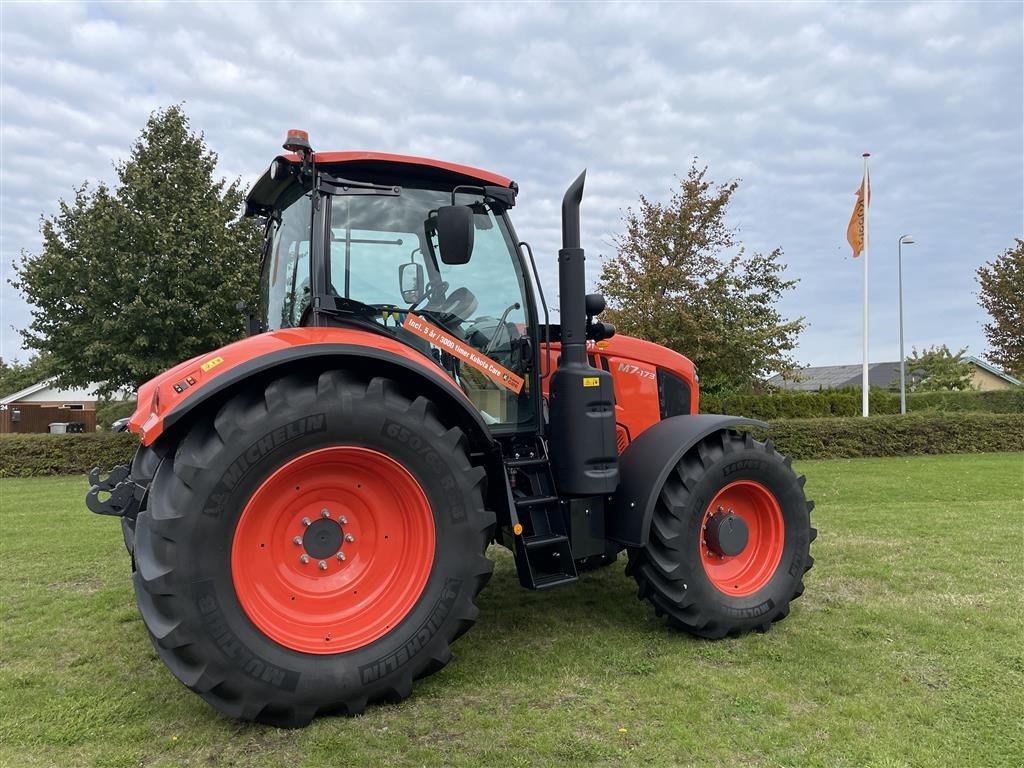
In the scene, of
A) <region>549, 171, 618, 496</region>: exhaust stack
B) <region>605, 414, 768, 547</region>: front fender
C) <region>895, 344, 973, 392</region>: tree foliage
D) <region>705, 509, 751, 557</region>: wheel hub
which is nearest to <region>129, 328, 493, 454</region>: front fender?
<region>549, 171, 618, 496</region>: exhaust stack

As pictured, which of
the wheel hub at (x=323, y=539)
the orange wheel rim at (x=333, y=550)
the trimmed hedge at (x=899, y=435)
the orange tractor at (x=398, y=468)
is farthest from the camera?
the trimmed hedge at (x=899, y=435)

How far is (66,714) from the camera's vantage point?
314 cm

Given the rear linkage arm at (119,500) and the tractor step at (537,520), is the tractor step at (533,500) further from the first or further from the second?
the rear linkage arm at (119,500)

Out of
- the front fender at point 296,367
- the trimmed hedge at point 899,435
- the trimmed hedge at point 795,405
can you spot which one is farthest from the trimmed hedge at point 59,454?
the trimmed hedge at point 899,435

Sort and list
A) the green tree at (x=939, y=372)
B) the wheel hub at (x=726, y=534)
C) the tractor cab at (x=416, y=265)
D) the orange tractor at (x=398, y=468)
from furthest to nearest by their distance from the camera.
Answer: the green tree at (x=939, y=372) → the wheel hub at (x=726, y=534) → the tractor cab at (x=416, y=265) → the orange tractor at (x=398, y=468)

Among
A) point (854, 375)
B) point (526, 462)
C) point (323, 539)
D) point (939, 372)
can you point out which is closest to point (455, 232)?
point (526, 462)

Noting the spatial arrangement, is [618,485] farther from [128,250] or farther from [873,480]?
[128,250]

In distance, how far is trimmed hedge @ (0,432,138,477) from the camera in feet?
47.6

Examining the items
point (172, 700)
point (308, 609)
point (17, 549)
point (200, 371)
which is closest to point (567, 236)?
point (200, 371)

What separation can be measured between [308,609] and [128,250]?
14.7m

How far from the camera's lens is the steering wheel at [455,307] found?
152 inches

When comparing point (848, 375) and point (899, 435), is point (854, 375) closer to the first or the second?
point (848, 375)

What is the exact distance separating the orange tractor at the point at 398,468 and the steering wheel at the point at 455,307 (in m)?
→ 0.01

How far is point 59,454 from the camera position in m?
14.7
